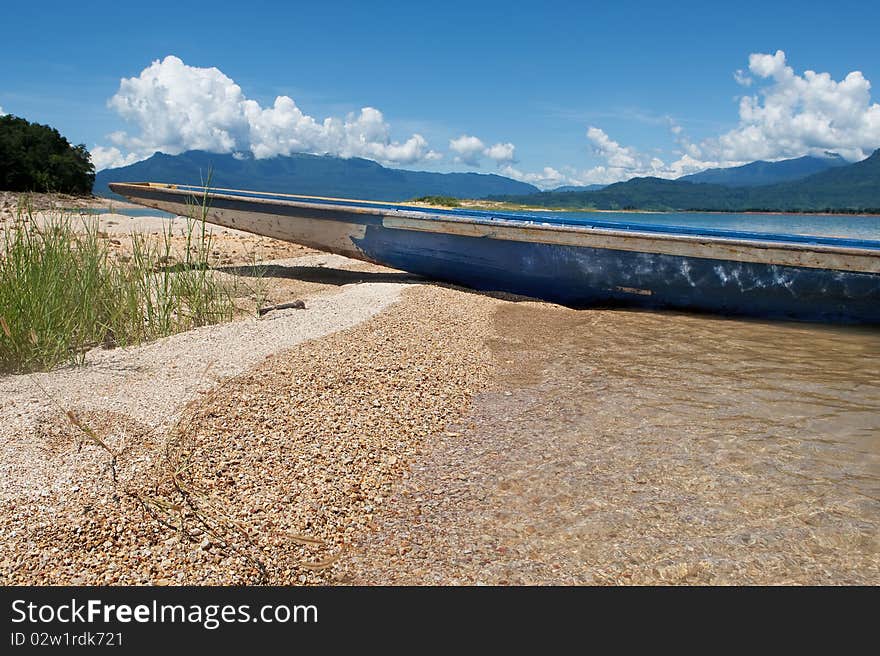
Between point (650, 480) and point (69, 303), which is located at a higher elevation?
point (69, 303)

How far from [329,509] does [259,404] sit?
1.25 m

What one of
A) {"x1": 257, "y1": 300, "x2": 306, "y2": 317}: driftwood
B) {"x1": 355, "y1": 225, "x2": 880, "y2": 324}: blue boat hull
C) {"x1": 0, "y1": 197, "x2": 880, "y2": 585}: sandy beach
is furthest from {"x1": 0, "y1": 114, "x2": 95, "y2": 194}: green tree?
{"x1": 0, "y1": 197, "x2": 880, "y2": 585}: sandy beach

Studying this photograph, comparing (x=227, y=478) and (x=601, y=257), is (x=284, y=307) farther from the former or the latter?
(x=601, y=257)

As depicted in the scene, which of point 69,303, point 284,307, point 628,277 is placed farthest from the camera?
point 628,277

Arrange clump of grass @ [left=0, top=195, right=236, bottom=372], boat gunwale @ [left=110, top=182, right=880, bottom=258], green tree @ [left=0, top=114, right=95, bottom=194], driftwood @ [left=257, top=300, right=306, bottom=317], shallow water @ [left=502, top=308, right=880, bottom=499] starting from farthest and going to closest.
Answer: green tree @ [left=0, top=114, right=95, bottom=194] → boat gunwale @ [left=110, top=182, right=880, bottom=258] → driftwood @ [left=257, top=300, right=306, bottom=317] → clump of grass @ [left=0, top=195, right=236, bottom=372] → shallow water @ [left=502, top=308, right=880, bottom=499]

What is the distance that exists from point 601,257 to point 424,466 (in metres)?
5.84

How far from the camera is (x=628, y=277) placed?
869cm

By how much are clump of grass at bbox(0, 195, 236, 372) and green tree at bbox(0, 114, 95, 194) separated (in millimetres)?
32043

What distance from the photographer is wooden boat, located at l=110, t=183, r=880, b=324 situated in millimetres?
7797

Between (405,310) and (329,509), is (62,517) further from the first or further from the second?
(405,310)

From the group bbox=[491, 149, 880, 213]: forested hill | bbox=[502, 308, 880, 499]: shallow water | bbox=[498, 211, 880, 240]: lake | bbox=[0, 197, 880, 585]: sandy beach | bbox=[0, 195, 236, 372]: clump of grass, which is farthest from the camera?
bbox=[491, 149, 880, 213]: forested hill

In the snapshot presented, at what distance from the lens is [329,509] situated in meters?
3.15

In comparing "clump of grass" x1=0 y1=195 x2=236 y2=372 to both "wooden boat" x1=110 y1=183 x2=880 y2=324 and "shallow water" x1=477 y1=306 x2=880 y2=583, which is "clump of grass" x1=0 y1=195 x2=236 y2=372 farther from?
"shallow water" x1=477 y1=306 x2=880 y2=583

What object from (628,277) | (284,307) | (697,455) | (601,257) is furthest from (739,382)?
(284,307)
